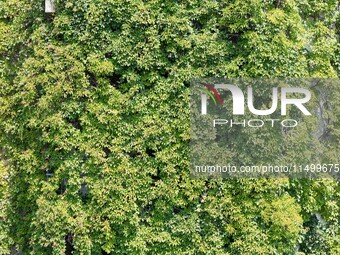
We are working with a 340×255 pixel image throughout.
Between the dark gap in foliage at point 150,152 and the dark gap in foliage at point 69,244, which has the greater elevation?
the dark gap in foliage at point 150,152

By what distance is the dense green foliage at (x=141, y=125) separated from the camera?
598 centimetres

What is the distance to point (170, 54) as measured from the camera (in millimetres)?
6156

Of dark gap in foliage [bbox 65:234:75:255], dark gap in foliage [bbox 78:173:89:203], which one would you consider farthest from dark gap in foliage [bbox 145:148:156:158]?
dark gap in foliage [bbox 65:234:75:255]

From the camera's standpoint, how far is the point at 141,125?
19.9 ft

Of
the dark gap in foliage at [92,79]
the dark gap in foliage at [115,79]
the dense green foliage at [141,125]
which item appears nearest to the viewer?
the dense green foliage at [141,125]

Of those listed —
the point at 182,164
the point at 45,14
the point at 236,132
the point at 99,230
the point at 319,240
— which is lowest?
the point at 319,240

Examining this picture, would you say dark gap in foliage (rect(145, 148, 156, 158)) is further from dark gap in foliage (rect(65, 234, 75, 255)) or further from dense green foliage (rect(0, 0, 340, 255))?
dark gap in foliage (rect(65, 234, 75, 255))

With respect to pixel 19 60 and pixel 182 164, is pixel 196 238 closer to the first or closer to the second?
pixel 182 164

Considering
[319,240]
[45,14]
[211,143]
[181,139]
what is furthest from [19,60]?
[319,240]

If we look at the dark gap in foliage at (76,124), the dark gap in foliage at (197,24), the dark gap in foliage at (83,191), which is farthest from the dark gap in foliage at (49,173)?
the dark gap in foliage at (197,24)

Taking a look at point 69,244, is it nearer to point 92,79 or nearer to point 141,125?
point 141,125

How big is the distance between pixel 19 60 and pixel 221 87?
325cm

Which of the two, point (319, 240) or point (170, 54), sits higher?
point (170, 54)

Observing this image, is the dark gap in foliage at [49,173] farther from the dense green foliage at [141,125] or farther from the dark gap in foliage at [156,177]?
the dark gap in foliage at [156,177]
